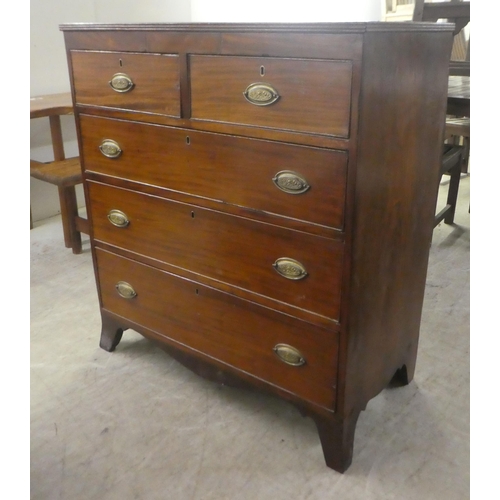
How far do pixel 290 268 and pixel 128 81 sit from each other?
66cm

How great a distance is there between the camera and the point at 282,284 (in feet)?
4.38

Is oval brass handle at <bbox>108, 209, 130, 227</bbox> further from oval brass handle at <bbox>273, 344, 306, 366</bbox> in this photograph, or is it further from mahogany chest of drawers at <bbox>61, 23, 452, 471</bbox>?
oval brass handle at <bbox>273, 344, 306, 366</bbox>

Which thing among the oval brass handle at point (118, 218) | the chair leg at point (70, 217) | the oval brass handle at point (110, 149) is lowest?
the chair leg at point (70, 217)

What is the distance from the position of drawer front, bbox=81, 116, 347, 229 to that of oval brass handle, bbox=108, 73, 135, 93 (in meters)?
0.09

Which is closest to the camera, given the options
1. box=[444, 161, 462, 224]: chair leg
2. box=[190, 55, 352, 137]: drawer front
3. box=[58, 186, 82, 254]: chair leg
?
box=[190, 55, 352, 137]: drawer front

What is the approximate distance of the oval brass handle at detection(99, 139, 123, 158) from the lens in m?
1.56

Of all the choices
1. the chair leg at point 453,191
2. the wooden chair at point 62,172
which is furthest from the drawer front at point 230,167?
the chair leg at point 453,191

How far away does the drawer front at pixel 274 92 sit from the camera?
108cm

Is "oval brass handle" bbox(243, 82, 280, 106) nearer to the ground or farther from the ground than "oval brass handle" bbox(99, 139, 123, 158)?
farther from the ground

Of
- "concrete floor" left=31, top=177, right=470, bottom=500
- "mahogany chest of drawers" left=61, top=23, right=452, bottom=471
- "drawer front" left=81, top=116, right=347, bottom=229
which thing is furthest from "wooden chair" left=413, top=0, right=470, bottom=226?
"drawer front" left=81, top=116, right=347, bottom=229

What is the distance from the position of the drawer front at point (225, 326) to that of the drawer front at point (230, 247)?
0.06 metres

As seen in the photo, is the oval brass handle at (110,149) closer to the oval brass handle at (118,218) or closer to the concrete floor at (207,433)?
the oval brass handle at (118,218)

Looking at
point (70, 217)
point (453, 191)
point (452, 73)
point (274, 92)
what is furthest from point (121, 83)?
point (453, 191)

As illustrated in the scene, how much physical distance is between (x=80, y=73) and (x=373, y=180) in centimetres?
92
